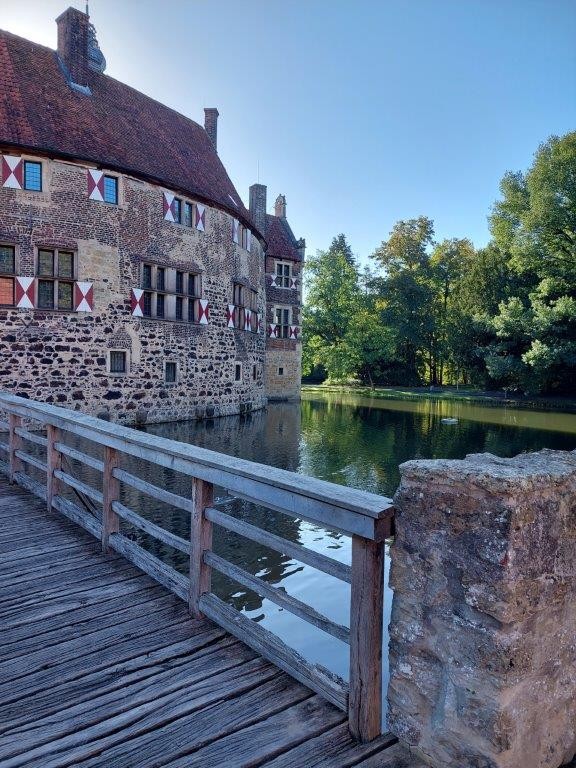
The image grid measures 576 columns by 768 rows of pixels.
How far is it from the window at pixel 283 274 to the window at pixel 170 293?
498 inches

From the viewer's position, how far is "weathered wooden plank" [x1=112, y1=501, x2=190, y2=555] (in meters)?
3.40

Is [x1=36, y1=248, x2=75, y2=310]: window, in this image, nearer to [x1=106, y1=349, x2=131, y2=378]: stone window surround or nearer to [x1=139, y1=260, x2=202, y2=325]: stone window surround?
[x1=106, y1=349, x2=131, y2=378]: stone window surround

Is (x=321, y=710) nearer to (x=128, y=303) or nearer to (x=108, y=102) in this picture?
(x=128, y=303)

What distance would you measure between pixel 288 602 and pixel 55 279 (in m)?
14.3

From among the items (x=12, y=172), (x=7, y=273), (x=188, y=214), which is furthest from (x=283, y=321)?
(x=12, y=172)

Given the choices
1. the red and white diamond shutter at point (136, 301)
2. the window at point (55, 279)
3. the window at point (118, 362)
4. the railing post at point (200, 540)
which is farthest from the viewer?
the red and white diamond shutter at point (136, 301)

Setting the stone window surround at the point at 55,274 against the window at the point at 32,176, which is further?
the stone window surround at the point at 55,274

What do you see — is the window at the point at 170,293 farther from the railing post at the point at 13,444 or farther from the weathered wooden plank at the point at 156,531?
the weathered wooden plank at the point at 156,531

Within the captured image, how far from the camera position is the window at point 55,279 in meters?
14.6

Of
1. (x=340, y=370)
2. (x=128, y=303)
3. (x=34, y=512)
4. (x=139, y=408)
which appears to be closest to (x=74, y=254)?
(x=128, y=303)

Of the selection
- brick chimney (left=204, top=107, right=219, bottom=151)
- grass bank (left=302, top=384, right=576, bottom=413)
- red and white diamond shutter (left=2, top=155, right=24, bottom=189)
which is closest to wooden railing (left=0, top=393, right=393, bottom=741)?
red and white diamond shutter (left=2, top=155, right=24, bottom=189)

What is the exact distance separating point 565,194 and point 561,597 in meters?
32.9

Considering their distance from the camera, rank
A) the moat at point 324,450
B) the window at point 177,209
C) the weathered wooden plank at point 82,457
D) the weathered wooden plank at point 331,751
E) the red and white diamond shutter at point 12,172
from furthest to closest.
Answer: the window at point 177,209 < the red and white diamond shutter at point 12,172 < the moat at point 324,450 < the weathered wooden plank at point 82,457 < the weathered wooden plank at point 331,751

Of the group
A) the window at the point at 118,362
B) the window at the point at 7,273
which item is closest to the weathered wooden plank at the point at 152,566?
the window at the point at 7,273
